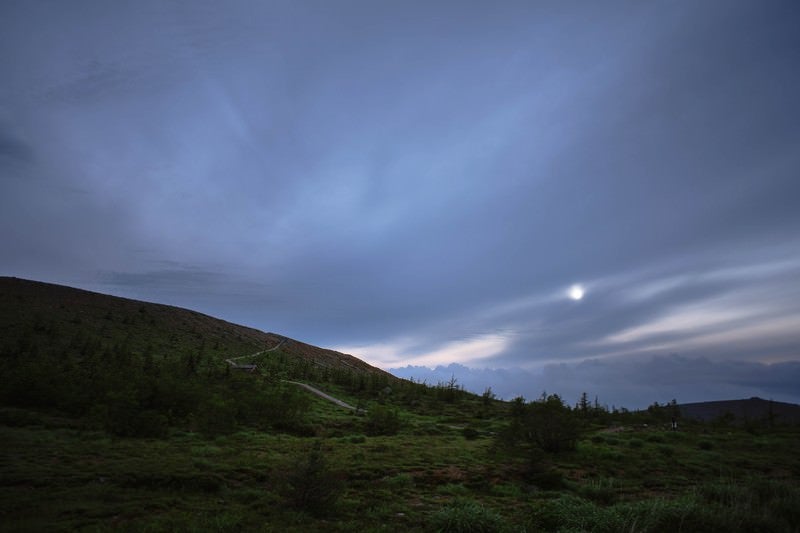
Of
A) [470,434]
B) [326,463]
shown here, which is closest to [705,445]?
[470,434]

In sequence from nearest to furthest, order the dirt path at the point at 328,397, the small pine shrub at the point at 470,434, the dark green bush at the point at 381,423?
the small pine shrub at the point at 470,434
the dark green bush at the point at 381,423
the dirt path at the point at 328,397

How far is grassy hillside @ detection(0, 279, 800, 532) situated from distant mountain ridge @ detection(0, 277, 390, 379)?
5.78 metres

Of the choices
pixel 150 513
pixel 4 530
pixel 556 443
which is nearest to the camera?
pixel 4 530

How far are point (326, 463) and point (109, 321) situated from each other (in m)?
58.1

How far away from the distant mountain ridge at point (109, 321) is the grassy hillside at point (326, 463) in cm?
578

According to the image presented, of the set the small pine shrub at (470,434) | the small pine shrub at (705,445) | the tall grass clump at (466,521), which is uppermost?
the tall grass clump at (466,521)

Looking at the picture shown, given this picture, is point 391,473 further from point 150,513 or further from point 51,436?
point 51,436

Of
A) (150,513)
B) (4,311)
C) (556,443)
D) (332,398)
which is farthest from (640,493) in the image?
(4,311)

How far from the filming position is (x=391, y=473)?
15.2 meters

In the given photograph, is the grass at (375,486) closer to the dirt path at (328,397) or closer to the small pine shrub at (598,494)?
the small pine shrub at (598,494)

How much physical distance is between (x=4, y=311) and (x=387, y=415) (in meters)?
51.2

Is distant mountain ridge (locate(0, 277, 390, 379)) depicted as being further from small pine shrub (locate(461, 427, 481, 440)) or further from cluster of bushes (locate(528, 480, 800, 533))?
cluster of bushes (locate(528, 480, 800, 533))

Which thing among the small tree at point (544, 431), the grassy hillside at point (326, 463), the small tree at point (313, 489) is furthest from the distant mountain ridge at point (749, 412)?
the small tree at point (313, 489)

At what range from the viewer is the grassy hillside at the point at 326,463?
941 centimetres
